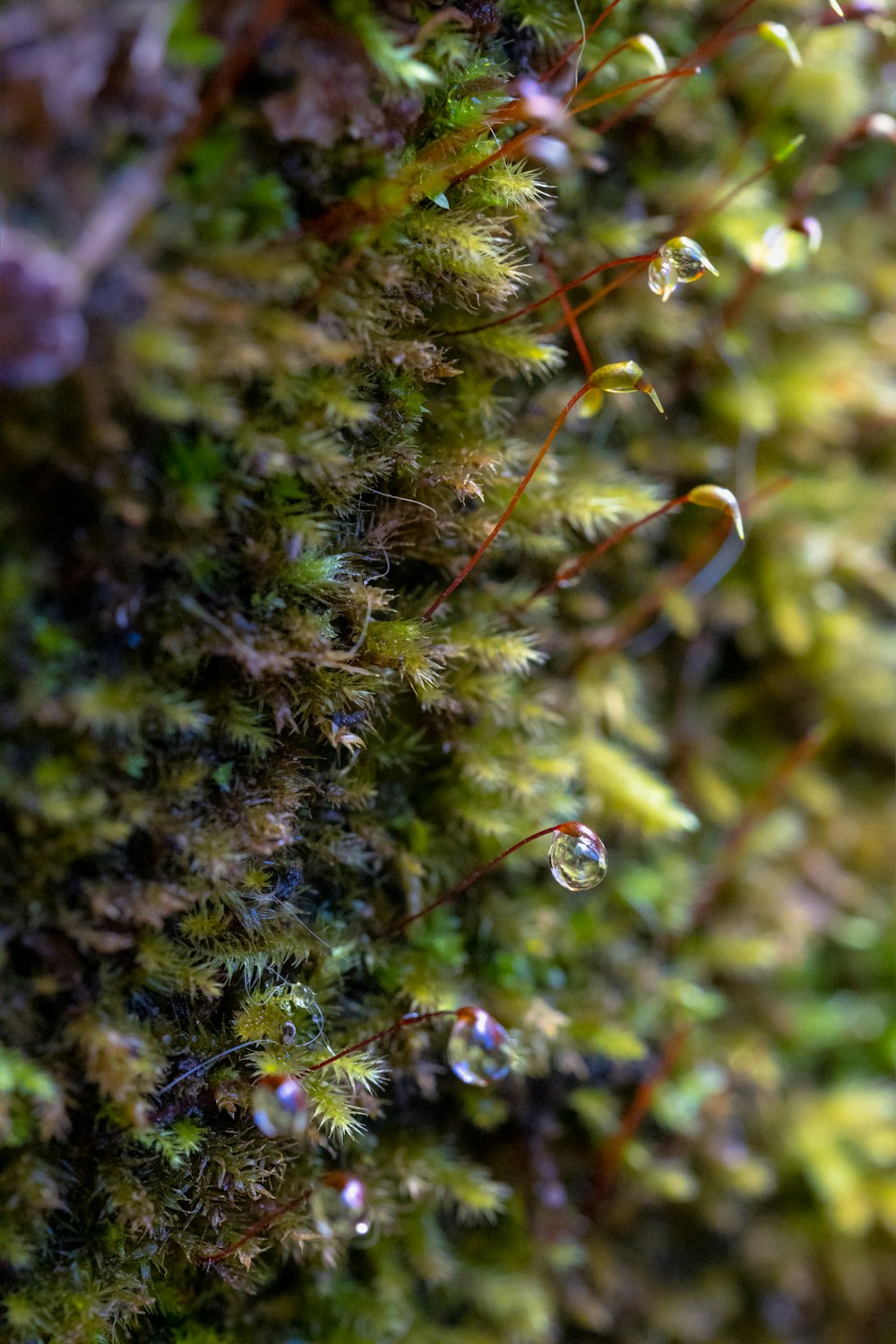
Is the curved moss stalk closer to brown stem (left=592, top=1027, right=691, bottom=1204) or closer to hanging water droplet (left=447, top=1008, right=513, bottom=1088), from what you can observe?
hanging water droplet (left=447, top=1008, right=513, bottom=1088)

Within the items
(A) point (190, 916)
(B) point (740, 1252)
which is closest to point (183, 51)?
(A) point (190, 916)

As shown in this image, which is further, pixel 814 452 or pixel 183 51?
pixel 814 452

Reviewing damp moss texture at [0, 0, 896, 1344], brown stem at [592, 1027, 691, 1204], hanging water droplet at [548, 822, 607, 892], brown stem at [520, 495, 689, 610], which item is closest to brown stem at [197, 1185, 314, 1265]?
damp moss texture at [0, 0, 896, 1344]

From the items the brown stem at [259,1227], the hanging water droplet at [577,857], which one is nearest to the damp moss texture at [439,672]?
the brown stem at [259,1227]

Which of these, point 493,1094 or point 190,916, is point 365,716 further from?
point 493,1094

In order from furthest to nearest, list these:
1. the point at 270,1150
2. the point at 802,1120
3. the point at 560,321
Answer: the point at 802,1120 → the point at 560,321 → the point at 270,1150

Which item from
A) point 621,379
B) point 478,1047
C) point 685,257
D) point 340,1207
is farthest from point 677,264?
point 340,1207

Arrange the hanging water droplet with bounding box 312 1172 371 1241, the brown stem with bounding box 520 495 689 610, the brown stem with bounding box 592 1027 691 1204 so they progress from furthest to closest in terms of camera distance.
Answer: the brown stem with bounding box 592 1027 691 1204 → the brown stem with bounding box 520 495 689 610 → the hanging water droplet with bounding box 312 1172 371 1241
